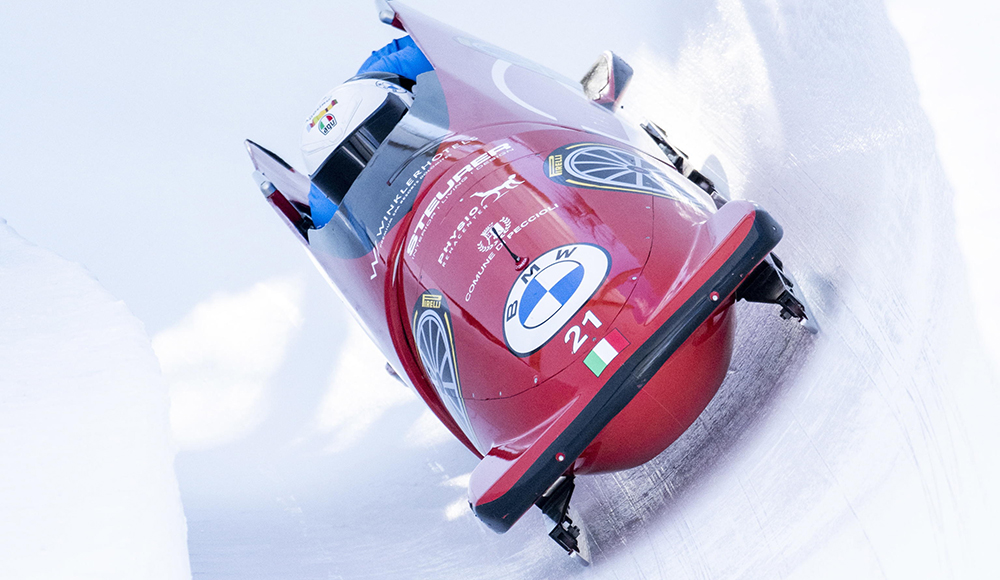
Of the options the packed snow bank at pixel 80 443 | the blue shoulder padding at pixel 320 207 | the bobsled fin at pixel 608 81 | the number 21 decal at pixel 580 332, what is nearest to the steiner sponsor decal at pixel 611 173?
the number 21 decal at pixel 580 332

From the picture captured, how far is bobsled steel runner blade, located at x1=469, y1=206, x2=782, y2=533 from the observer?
1942 millimetres

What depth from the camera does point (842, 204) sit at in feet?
8.30

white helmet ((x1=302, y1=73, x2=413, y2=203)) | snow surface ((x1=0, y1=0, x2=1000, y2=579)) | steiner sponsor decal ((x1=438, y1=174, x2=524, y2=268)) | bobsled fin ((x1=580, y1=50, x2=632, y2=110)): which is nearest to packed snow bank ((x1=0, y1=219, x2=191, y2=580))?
snow surface ((x1=0, y1=0, x2=1000, y2=579))

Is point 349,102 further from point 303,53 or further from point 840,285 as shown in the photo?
point 303,53

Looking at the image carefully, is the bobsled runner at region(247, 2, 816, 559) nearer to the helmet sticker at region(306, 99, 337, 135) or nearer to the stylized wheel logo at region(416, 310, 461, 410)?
the stylized wheel logo at region(416, 310, 461, 410)

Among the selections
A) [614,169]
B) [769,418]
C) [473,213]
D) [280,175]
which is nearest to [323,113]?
[280,175]

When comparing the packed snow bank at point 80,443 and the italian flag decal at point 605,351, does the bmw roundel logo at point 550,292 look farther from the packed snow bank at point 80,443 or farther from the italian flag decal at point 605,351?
the packed snow bank at point 80,443

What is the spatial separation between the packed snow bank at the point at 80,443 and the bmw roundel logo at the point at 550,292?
108 centimetres

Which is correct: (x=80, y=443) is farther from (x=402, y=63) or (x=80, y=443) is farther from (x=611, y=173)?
(x=402, y=63)

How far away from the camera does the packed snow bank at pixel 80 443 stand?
210 centimetres

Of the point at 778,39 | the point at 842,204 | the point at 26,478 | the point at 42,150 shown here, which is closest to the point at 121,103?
the point at 42,150

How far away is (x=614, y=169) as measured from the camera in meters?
2.31

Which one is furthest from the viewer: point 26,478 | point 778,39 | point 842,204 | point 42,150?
point 42,150

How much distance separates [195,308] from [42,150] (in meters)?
1.39
